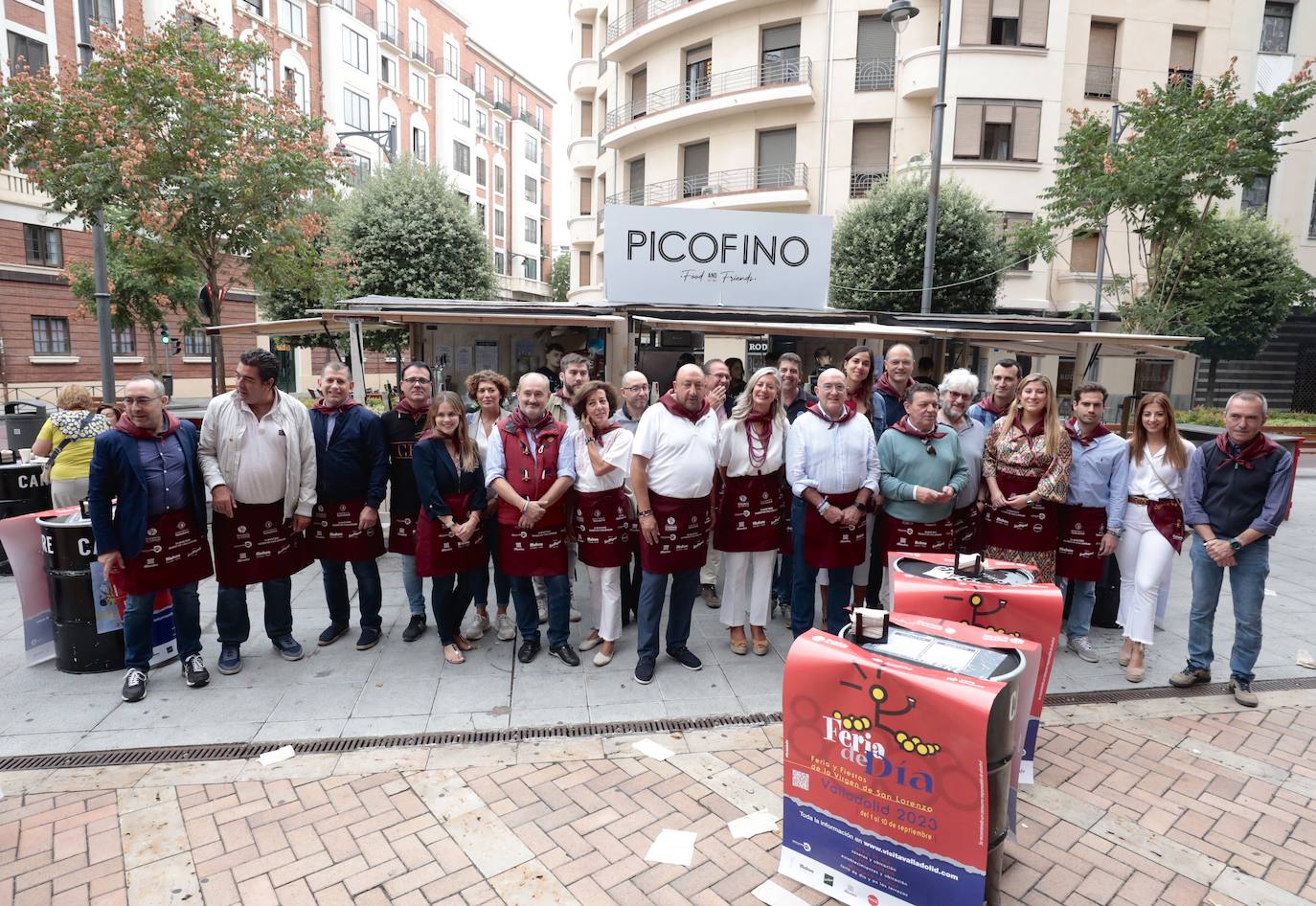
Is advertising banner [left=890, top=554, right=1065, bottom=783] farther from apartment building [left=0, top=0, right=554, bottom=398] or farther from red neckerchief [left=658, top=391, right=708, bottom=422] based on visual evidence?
apartment building [left=0, top=0, right=554, bottom=398]

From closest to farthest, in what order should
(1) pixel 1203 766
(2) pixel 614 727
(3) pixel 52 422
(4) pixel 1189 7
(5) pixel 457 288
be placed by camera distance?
(1) pixel 1203 766
(2) pixel 614 727
(3) pixel 52 422
(5) pixel 457 288
(4) pixel 1189 7

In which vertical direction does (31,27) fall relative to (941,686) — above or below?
above

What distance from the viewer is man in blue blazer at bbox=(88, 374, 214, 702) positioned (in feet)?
13.5

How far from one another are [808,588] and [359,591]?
10.5 feet

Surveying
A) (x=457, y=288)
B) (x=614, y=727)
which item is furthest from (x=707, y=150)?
(x=614, y=727)

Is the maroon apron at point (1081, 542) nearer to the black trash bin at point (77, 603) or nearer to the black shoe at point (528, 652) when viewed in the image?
the black shoe at point (528, 652)

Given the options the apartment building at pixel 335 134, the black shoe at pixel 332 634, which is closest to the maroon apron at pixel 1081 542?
the black shoe at pixel 332 634

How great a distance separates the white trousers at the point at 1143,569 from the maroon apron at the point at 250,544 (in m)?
5.69

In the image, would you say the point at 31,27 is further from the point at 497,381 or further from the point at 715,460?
the point at 715,460

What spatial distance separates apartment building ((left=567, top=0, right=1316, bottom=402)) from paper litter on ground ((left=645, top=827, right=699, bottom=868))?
21457mm

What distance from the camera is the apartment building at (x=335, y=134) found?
75.6 ft

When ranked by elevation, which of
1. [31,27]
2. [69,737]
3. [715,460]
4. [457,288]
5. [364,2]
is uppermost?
[364,2]

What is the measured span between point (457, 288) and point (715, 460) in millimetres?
16623

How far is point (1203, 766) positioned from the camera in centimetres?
378
